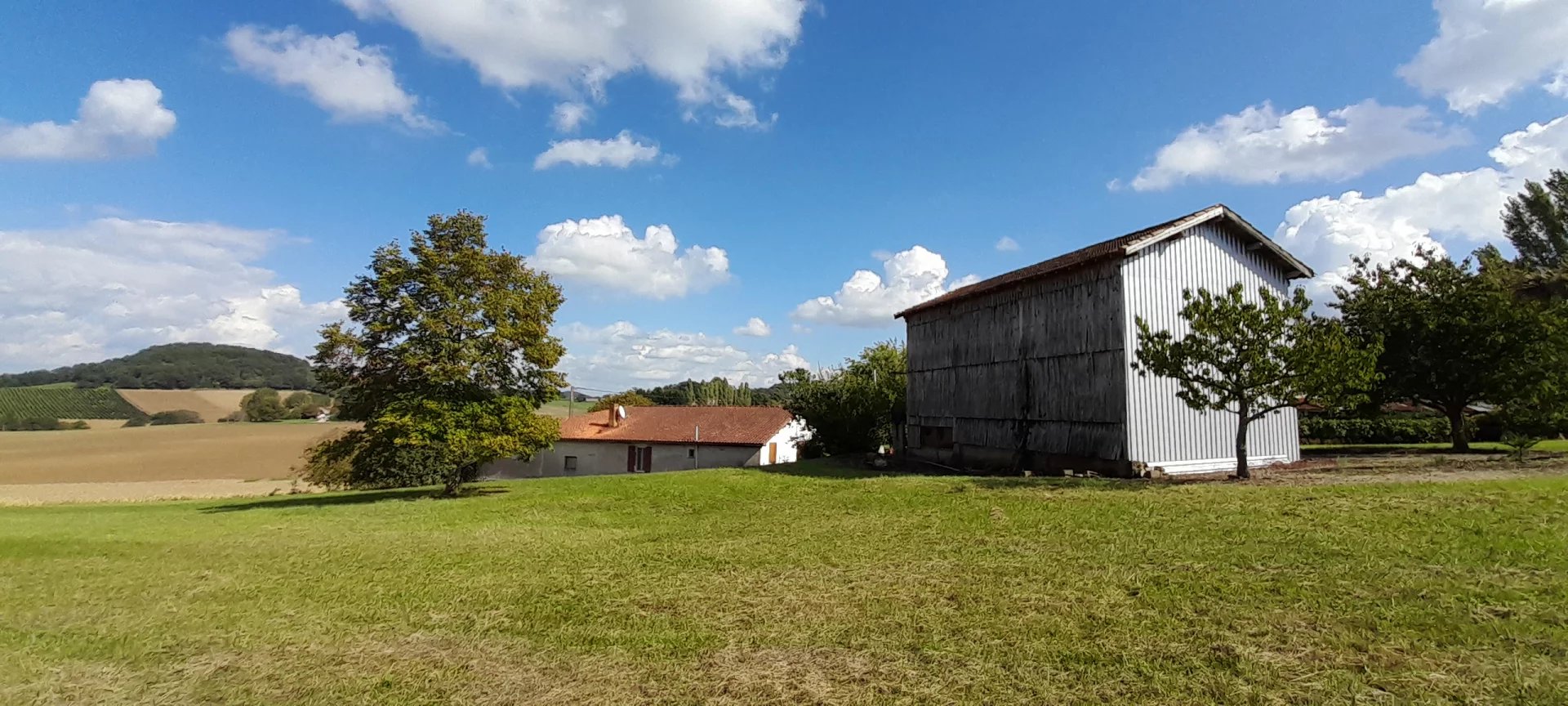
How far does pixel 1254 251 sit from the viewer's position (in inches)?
840

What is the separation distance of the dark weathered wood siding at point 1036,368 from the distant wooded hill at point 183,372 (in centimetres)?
9071

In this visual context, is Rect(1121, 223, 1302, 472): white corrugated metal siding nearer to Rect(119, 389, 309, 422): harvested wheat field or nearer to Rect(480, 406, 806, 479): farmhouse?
Rect(480, 406, 806, 479): farmhouse

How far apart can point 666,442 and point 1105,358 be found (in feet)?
102

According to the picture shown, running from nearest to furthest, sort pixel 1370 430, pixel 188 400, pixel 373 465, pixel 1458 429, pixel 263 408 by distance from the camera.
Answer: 1. pixel 1458 429
2. pixel 373 465
3. pixel 1370 430
4. pixel 263 408
5. pixel 188 400

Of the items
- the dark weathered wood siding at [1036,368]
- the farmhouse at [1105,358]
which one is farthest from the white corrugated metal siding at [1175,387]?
the dark weathered wood siding at [1036,368]

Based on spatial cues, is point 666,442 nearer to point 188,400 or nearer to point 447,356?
point 447,356

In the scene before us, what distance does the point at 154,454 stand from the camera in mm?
51375

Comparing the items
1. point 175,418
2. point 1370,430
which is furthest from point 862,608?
point 175,418

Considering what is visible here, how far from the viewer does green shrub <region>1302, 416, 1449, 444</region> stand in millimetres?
33438

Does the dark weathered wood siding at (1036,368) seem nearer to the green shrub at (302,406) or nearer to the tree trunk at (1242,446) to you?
the tree trunk at (1242,446)

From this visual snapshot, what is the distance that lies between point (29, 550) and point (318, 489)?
1058 inches

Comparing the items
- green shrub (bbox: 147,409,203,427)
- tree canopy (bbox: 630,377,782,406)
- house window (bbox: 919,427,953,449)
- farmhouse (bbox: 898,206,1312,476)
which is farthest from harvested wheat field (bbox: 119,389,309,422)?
farmhouse (bbox: 898,206,1312,476)

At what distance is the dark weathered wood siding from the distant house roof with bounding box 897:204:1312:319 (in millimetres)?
309

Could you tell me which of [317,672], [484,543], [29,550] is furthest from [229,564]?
[317,672]
